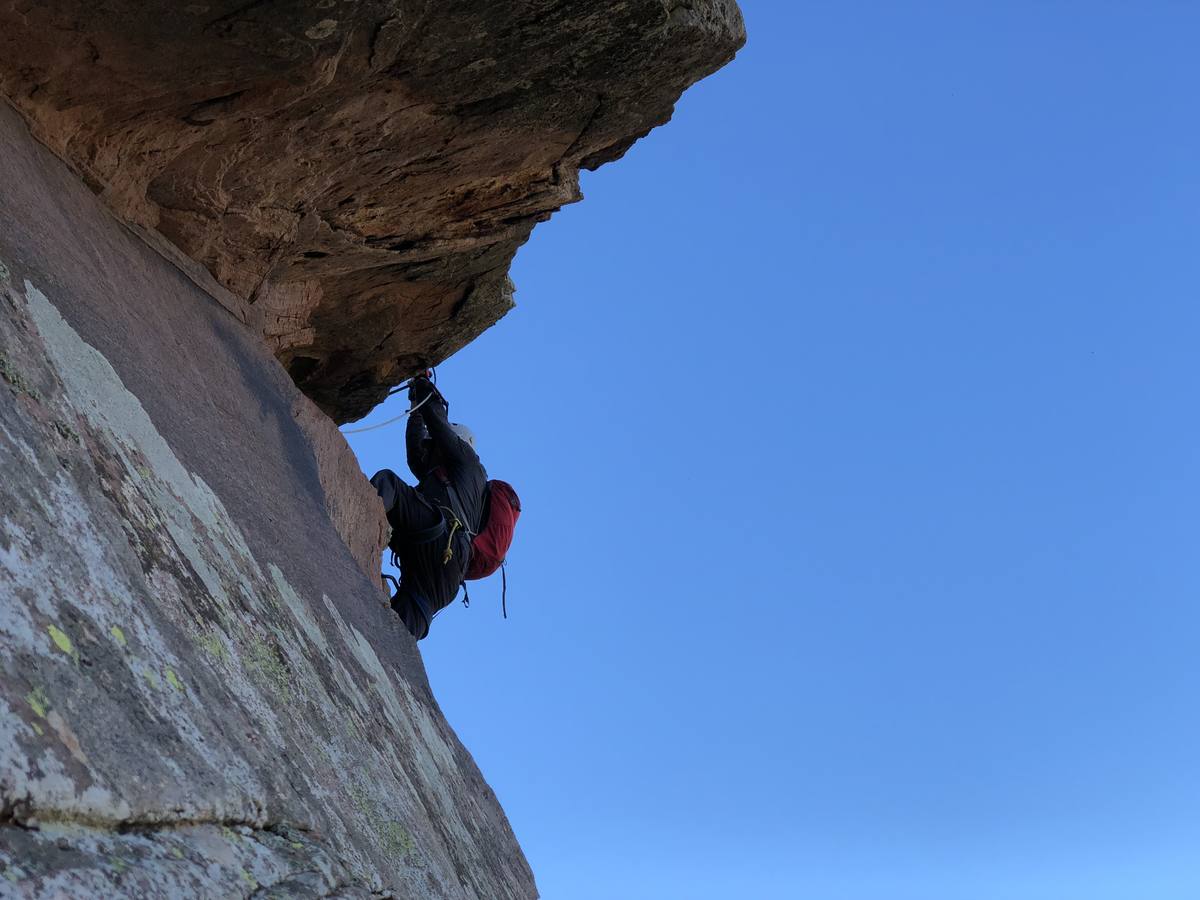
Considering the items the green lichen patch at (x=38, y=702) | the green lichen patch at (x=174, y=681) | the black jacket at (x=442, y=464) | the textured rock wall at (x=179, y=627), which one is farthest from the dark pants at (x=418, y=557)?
the green lichen patch at (x=38, y=702)

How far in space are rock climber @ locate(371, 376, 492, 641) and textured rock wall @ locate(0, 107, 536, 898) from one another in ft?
5.57

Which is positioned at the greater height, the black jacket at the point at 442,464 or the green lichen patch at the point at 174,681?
the black jacket at the point at 442,464

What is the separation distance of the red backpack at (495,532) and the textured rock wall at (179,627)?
100 inches

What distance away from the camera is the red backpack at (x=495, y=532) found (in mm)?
9477

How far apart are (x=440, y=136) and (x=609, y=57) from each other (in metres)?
1.02

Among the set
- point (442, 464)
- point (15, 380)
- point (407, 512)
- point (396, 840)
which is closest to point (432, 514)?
point (407, 512)

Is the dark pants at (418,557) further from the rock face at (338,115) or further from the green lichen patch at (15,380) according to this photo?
the green lichen patch at (15,380)

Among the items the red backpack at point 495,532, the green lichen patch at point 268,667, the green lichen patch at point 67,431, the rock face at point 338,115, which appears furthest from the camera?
the red backpack at point 495,532

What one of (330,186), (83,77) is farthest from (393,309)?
(83,77)

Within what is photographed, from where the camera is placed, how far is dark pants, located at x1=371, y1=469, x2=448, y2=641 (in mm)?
8656

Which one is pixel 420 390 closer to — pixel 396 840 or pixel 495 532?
pixel 495 532

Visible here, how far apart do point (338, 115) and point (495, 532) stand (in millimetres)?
4330

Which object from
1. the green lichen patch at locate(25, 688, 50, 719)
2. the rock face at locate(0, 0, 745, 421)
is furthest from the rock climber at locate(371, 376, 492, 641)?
the green lichen patch at locate(25, 688, 50, 719)

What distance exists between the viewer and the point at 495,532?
9508 mm
